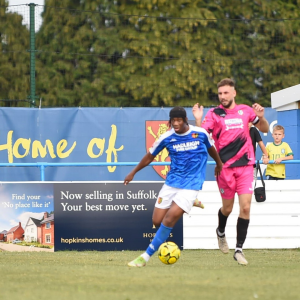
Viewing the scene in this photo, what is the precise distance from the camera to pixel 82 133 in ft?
55.1

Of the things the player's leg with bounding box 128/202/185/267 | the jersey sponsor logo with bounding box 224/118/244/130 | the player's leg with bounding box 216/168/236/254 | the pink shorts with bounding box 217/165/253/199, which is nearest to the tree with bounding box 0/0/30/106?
the player's leg with bounding box 216/168/236/254

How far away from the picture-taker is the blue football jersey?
8523 millimetres

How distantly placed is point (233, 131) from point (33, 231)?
4.43 metres

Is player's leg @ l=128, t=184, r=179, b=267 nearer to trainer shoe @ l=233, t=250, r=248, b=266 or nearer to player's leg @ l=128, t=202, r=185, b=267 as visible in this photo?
player's leg @ l=128, t=202, r=185, b=267

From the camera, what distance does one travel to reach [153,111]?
1678cm

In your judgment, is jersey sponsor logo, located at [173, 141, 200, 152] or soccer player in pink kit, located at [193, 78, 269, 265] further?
soccer player in pink kit, located at [193, 78, 269, 265]

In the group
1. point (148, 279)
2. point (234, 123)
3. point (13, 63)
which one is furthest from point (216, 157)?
point (13, 63)

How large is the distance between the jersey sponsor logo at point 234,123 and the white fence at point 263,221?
351 cm

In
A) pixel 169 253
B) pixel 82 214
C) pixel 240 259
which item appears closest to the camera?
pixel 169 253

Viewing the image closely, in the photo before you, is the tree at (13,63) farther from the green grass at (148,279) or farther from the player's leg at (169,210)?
the player's leg at (169,210)

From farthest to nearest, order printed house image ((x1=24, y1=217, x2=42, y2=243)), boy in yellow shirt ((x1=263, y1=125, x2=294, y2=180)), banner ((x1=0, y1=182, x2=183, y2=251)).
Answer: boy in yellow shirt ((x1=263, y1=125, x2=294, y2=180)) → banner ((x1=0, y1=182, x2=183, y2=251)) → printed house image ((x1=24, y1=217, x2=42, y2=243))

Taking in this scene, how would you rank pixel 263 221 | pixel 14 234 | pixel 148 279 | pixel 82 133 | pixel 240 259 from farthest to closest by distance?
pixel 82 133 < pixel 263 221 < pixel 14 234 < pixel 240 259 < pixel 148 279

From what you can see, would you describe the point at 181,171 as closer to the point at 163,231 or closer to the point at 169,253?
the point at 163,231

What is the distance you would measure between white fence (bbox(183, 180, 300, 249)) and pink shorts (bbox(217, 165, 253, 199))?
3130mm
